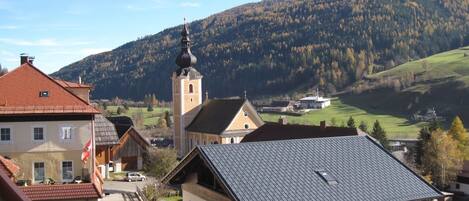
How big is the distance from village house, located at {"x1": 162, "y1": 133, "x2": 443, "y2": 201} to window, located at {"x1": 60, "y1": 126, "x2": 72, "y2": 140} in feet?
35.5

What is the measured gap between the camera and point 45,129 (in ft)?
82.5

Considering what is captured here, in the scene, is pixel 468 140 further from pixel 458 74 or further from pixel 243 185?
pixel 458 74

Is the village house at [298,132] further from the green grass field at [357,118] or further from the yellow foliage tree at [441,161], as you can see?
the green grass field at [357,118]

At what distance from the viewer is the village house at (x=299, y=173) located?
13.6m

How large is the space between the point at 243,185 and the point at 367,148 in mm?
4675

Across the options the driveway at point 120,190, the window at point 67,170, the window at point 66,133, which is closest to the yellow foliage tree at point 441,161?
the driveway at point 120,190

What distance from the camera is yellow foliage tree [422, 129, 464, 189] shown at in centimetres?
5197

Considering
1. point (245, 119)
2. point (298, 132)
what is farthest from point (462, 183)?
point (245, 119)

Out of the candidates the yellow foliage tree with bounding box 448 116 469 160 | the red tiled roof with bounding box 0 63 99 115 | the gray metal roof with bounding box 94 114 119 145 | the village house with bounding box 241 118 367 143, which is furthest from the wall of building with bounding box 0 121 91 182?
the yellow foliage tree with bounding box 448 116 469 160

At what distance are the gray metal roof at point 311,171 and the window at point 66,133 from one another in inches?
505

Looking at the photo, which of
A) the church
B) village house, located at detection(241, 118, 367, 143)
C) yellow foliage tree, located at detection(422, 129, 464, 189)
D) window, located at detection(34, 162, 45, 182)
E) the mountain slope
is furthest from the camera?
the mountain slope

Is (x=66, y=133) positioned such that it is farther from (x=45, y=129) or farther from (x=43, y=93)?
(x=43, y=93)

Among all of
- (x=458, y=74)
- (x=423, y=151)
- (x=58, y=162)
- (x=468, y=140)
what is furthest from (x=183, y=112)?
(x=458, y=74)

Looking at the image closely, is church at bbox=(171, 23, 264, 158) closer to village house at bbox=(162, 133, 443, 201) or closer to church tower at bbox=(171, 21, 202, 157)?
church tower at bbox=(171, 21, 202, 157)
